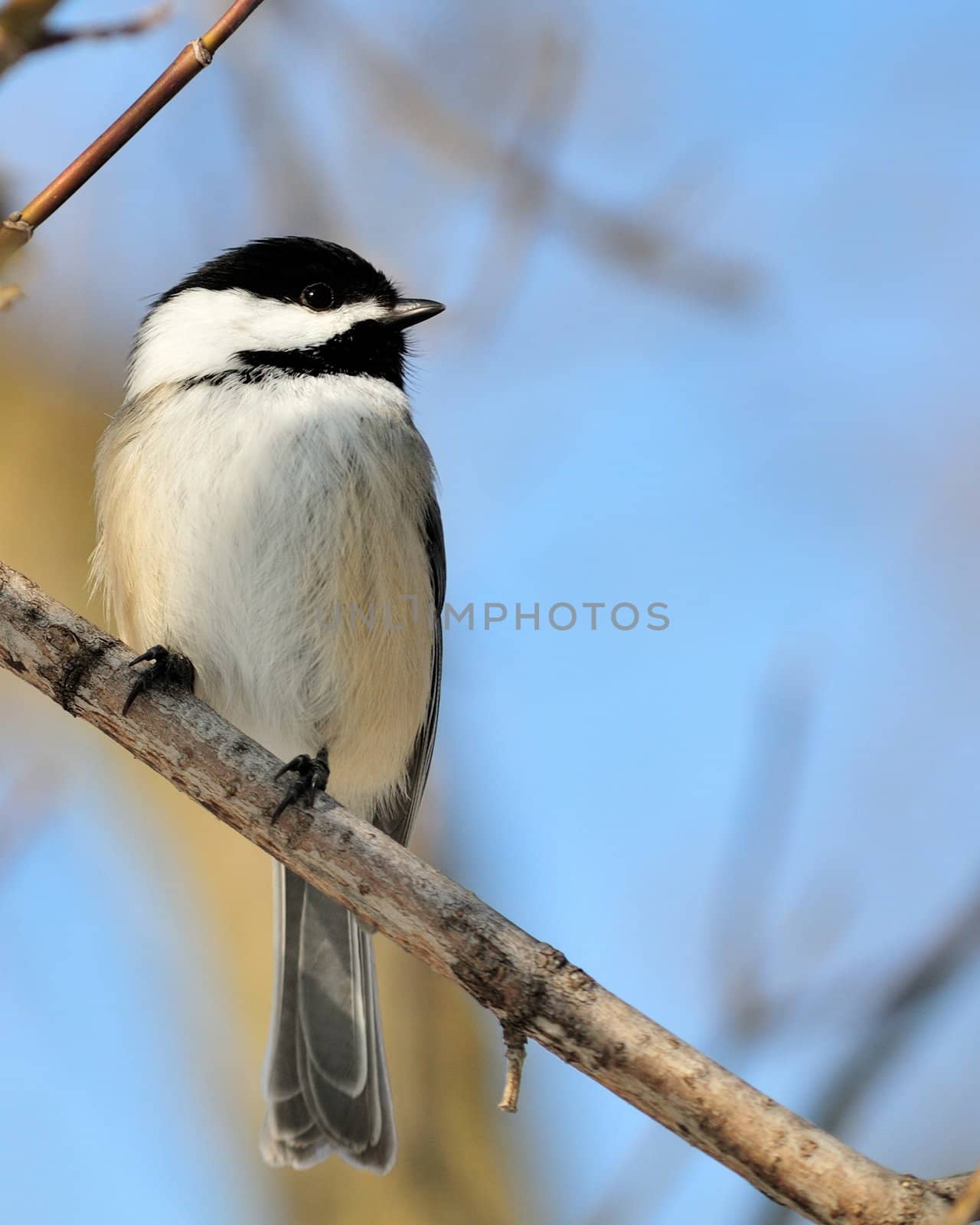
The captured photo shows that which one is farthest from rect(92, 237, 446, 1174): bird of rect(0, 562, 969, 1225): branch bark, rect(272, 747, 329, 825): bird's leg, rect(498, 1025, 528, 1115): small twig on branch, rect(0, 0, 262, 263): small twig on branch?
rect(0, 0, 262, 263): small twig on branch

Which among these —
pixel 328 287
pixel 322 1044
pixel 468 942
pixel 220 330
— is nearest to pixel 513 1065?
pixel 468 942

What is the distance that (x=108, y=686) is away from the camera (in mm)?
2869

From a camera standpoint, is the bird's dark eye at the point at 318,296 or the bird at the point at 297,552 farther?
the bird's dark eye at the point at 318,296

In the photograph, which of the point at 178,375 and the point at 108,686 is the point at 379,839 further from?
the point at 178,375

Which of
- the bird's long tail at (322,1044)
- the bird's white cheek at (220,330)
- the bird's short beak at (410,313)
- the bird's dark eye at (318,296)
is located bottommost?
the bird's long tail at (322,1044)

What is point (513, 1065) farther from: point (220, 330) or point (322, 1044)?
point (220, 330)

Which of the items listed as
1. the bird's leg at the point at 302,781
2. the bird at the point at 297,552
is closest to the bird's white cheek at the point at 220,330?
the bird at the point at 297,552

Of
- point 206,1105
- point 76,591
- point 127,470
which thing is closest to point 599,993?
point 127,470

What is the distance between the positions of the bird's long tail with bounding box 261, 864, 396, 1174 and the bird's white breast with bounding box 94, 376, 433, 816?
62 cm

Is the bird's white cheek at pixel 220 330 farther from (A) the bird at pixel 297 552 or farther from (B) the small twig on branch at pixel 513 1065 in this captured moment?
(B) the small twig on branch at pixel 513 1065

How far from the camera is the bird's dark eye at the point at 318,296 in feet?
12.8

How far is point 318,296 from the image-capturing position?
12.8 feet

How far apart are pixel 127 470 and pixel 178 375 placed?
344mm

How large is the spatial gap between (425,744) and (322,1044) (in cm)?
104
